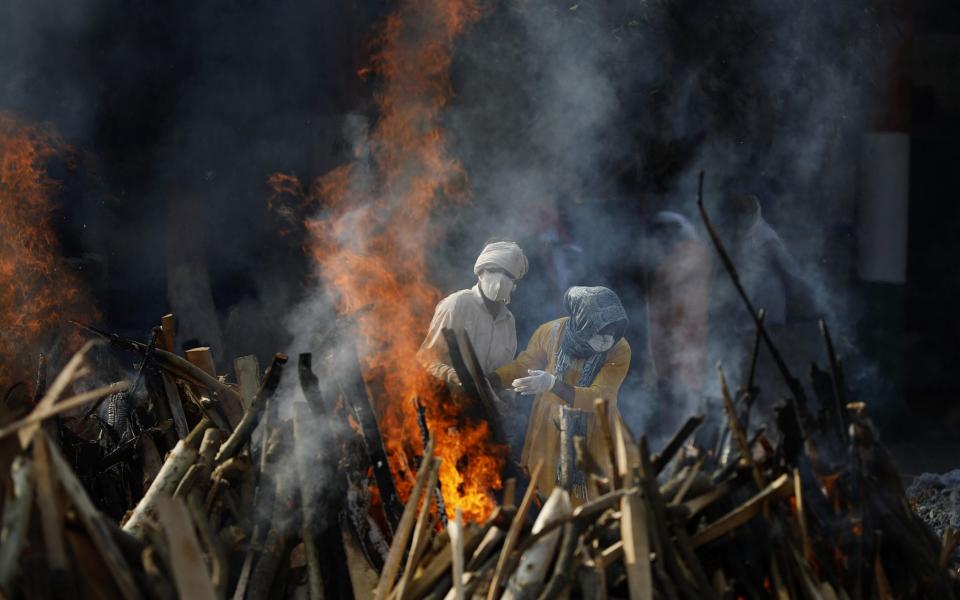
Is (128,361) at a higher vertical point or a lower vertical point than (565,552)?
higher

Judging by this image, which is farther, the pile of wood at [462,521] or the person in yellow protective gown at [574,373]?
the person in yellow protective gown at [574,373]

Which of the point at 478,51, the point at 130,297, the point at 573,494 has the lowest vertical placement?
the point at 573,494

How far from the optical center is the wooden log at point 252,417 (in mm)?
3145

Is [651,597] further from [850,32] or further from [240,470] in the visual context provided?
[850,32]

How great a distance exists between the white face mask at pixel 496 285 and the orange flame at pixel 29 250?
4055mm

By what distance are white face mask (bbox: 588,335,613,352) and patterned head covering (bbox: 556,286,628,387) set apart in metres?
0.02

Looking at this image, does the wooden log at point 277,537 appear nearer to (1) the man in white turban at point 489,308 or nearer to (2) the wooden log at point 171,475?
(2) the wooden log at point 171,475

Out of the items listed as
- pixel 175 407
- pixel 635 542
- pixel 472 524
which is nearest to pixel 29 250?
pixel 175 407

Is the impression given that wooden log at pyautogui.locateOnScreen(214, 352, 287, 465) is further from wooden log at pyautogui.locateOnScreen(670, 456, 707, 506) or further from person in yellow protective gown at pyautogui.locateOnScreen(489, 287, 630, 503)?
person in yellow protective gown at pyautogui.locateOnScreen(489, 287, 630, 503)

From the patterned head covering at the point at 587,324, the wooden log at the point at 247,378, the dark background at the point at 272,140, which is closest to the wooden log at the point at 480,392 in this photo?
the wooden log at the point at 247,378

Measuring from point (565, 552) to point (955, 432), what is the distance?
7.37 metres

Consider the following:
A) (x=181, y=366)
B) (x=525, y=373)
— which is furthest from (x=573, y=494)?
(x=181, y=366)

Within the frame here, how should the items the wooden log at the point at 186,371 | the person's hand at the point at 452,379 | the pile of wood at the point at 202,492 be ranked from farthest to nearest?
1. the person's hand at the point at 452,379
2. the wooden log at the point at 186,371
3. the pile of wood at the point at 202,492

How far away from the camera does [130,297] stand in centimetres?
884
